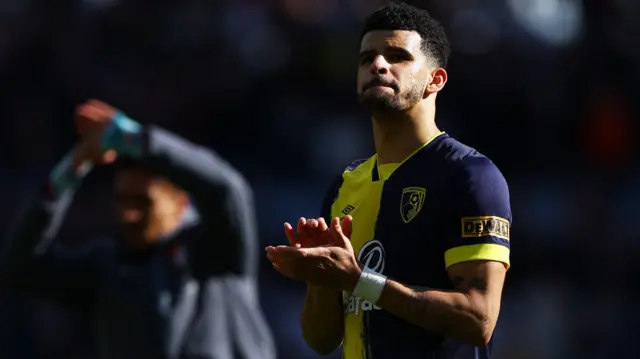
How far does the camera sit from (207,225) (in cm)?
667

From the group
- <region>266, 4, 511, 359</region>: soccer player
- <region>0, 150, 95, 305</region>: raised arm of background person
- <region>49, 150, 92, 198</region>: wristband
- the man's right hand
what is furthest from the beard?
<region>0, 150, 95, 305</region>: raised arm of background person

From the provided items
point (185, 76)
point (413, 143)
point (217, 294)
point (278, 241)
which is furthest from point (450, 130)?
point (413, 143)

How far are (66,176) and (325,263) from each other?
11.9 feet

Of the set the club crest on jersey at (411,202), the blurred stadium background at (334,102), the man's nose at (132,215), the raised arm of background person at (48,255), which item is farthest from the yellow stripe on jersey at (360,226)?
the blurred stadium background at (334,102)

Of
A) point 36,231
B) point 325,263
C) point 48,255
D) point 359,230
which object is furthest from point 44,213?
point 325,263

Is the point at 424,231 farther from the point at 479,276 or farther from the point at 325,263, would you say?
the point at 325,263

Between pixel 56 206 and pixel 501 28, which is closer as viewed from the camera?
pixel 56 206

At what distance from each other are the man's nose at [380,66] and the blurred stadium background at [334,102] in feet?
25.3

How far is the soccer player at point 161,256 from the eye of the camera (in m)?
6.45

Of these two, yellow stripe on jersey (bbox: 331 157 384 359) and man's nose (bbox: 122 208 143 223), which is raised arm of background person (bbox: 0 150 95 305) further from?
yellow stripe on jersey (bbox: 331 157 384 359)

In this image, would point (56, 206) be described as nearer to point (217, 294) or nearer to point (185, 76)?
point (217, 294)

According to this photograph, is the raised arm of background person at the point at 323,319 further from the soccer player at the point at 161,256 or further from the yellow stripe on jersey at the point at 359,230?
the soccer player at the point at 161,256

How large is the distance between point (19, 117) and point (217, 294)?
22.4ft

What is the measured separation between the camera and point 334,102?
1288cm
